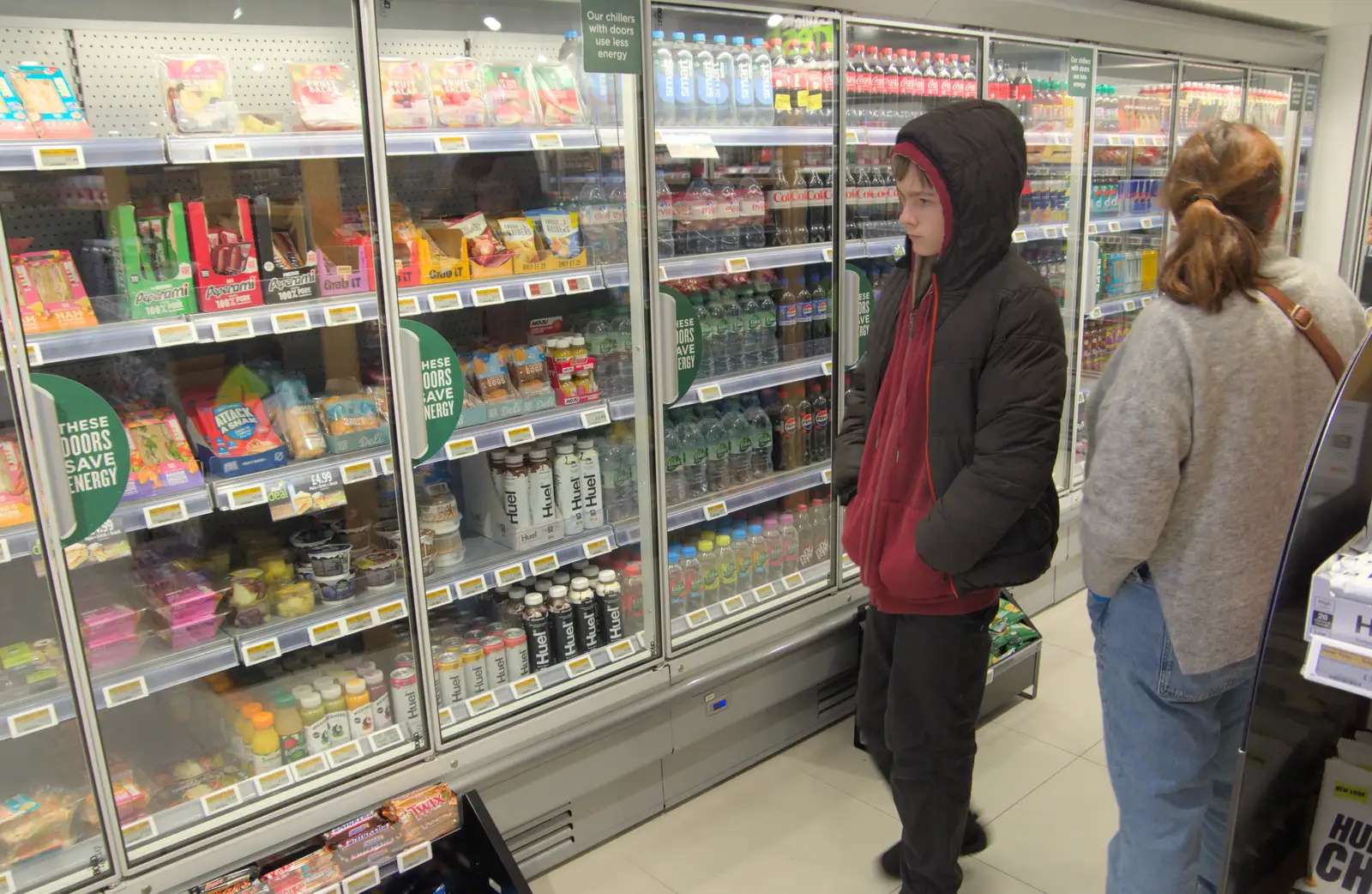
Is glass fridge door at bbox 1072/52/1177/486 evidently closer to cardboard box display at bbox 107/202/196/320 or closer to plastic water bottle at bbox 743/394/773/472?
plastic water bottle at bbox 743/394/773/472

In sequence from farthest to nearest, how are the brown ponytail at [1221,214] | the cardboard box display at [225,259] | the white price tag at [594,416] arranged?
1. the white price tag at [594,416]
2. the cardboard box display at [225,259]
3. the brown ponytail at [1221,214]

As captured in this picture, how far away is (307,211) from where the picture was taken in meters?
2.44

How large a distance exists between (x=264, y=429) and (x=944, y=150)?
5.64 feet

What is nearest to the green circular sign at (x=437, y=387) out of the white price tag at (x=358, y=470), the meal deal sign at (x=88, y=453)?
the white price tag at (x=358, y=470)

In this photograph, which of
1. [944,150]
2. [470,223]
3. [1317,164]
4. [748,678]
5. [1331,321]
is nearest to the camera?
[1331,321]

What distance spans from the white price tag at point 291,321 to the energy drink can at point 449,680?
0.99m

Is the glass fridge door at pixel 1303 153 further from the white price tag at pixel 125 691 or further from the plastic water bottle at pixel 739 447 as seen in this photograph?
the white price tag at pixel 125 691

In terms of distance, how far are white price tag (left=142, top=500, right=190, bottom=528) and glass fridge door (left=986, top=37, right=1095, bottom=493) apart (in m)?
3.28

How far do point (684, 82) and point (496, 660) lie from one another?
186 cm

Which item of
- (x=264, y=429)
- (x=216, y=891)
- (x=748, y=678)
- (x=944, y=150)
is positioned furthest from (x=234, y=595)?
(x=944, y=150)

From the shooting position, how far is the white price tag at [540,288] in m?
2.62

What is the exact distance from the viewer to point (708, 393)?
3043 mm

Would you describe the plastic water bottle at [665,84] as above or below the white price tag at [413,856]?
above

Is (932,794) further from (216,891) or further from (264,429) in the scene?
(264,429)
